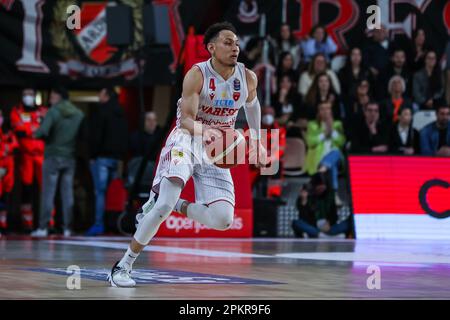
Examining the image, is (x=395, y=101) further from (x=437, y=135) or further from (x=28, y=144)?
(x=28, y=144)

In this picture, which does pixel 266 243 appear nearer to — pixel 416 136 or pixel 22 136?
pixel 416 136

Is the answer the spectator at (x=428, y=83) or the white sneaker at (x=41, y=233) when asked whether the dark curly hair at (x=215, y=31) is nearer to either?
the white sneaker at (x=41, y=233)

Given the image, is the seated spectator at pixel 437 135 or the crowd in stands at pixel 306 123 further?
the crowd in stands at pixel 306 123

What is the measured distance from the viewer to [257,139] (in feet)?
30.7

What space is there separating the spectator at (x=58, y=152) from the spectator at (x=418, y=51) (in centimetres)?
607

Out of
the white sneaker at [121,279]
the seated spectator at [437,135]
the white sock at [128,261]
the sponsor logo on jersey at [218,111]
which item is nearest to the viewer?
the white sneaker at [121,279]

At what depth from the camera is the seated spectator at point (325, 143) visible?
61.6 ft

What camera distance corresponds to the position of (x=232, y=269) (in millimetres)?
10703

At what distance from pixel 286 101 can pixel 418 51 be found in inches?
106

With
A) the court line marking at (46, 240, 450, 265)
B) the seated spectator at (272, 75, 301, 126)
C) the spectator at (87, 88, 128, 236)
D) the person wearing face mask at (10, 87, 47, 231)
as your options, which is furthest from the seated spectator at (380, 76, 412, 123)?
the person wearing face mask at (10, 87, 47, 231)

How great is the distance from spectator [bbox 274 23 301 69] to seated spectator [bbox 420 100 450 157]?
2.85m

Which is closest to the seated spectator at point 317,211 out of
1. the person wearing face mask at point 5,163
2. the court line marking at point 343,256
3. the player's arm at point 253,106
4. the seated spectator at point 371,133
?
the seated spectator at point 371,133

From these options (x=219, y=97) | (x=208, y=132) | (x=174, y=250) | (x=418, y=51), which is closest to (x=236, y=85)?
(x=219, y=97)
